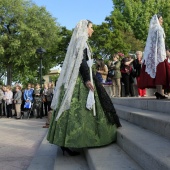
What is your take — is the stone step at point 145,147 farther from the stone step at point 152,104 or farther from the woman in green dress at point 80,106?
the stone step at point 152,104

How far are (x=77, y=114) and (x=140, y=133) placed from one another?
0.87 meters

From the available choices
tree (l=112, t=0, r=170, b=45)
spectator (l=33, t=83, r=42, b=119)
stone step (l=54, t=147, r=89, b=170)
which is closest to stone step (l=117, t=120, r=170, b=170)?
stone step (l=54, t=147, r=89, b=170)

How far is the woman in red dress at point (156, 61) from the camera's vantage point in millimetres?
5602

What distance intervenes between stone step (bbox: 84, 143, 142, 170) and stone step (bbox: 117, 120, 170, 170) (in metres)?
0.07

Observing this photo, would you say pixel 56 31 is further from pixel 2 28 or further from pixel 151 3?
pixel 151 3

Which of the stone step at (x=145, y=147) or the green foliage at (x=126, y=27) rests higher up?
the green foliage at (x=126, y=27)

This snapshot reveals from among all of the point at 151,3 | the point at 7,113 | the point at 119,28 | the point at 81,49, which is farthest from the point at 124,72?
the point at 151,3

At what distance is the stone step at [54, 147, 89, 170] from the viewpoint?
12.2ft

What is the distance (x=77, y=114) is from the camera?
3889 millimetres

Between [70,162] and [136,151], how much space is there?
1.12 m

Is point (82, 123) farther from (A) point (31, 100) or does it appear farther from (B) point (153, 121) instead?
(A) point (31, 100)

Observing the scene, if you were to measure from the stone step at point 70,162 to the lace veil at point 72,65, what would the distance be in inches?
24.7

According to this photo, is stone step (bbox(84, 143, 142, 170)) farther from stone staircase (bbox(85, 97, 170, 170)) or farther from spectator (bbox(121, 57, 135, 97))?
spectator (bbox(121, 57, 135, 97))

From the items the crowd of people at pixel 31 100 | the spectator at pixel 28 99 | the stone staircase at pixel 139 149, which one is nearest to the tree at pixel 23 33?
the crowd of people at pixel 31 100
